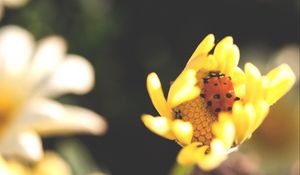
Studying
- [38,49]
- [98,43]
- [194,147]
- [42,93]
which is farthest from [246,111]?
[98,43]

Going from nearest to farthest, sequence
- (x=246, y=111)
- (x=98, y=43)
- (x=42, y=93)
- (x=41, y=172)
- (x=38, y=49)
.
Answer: (x=246, y=111) < (x=41, y=172) < (x=42, y=93) < (x=38, y=49) < (x=98, y=43)

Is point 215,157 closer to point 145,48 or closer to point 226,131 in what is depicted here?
point 226,131

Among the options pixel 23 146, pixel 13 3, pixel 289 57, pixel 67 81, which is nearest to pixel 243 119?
pixel 23 146

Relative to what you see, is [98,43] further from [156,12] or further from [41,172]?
[41,172]

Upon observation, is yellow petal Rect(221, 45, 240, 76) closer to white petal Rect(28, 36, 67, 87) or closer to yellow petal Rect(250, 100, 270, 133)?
yellow petal Rect(250, 100, 270, 133)

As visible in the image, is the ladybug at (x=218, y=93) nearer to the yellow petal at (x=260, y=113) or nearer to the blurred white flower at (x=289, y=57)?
the yellow petal at (x=260, y=113)

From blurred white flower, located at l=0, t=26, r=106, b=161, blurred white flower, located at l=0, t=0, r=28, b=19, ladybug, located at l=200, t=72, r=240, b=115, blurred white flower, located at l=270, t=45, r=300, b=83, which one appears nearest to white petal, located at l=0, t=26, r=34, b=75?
blurred white flower, located at l=0, t=26, r=106, b=161
